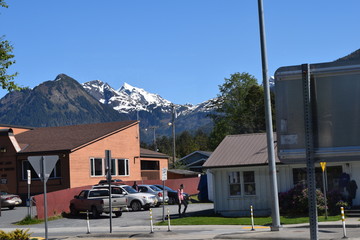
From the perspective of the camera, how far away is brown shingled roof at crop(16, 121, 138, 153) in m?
46.7

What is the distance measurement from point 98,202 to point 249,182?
9307 mm

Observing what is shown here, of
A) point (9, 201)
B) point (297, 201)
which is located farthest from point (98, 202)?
point (297, 201)

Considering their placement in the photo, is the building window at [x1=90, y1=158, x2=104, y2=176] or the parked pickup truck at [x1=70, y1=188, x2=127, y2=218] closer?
the parked pickup truck at [x1=70, y1=188, x2=127, y2=218]

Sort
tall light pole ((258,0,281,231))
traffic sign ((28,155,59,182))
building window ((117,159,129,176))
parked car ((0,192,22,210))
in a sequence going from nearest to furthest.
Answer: traffic sign ((28,155,59,182))
tall light pole ((258,0,281,231))
parked car ((0,192,22,210))
building window ((117,159,129,176))

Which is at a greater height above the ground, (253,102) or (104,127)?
(253,102)

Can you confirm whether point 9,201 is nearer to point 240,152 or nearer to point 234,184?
point 234,184

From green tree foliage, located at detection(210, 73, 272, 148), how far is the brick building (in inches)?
1292

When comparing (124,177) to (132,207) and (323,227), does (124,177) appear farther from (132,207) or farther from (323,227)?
(323,227)

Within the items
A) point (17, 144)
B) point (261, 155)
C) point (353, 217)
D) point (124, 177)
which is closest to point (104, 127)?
point (124, 177)

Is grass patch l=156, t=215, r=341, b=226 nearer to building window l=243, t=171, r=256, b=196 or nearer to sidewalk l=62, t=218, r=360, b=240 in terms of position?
sidewalk l=62, t=218, r=360, b=240

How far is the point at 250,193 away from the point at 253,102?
54.5 m

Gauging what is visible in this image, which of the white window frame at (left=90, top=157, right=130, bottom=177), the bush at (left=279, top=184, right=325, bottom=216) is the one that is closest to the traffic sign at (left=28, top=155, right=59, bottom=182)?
the bush at (left=279, top=184, right=325, bottom=216)

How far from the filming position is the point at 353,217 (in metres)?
27.1

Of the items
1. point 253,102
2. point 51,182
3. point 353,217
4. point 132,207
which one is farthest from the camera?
point 253,102
